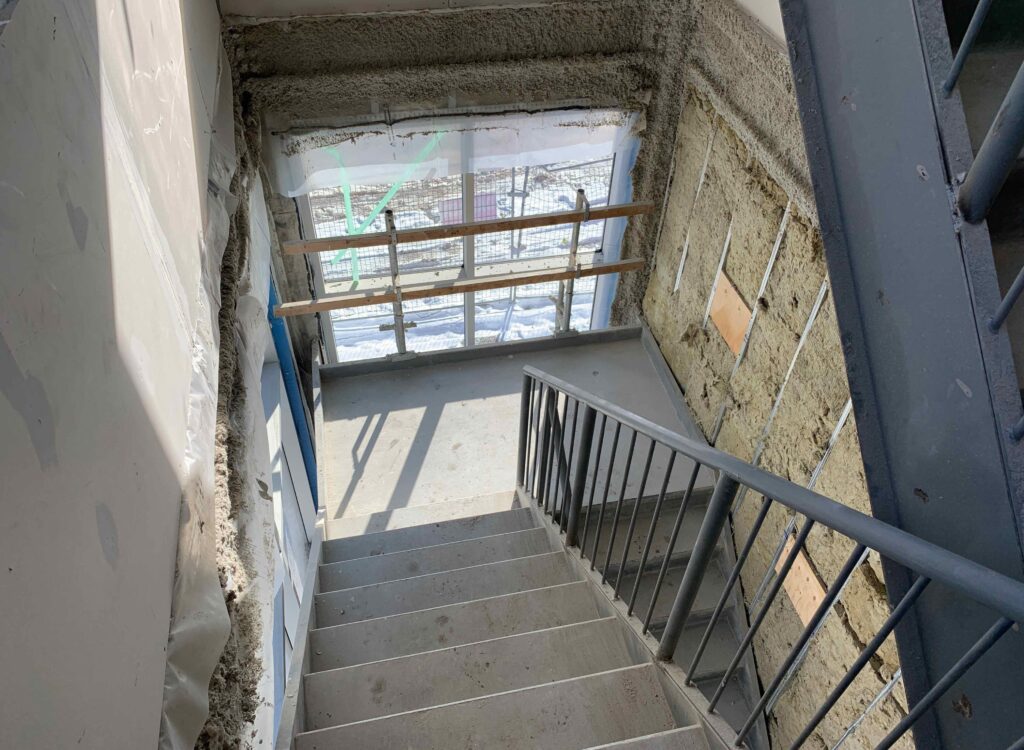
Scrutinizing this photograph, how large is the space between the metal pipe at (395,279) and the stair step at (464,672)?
2.51m

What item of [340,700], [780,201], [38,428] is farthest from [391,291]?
[38,428]

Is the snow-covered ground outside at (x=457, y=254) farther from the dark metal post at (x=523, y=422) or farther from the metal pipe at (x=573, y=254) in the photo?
the dark metal post at (x=523, y=422)

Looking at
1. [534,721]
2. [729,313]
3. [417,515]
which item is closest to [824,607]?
[534,721]

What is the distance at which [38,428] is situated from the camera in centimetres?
90

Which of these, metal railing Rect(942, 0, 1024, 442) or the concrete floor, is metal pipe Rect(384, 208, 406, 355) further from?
metal railing Rect(942, 0, 1024, 442)

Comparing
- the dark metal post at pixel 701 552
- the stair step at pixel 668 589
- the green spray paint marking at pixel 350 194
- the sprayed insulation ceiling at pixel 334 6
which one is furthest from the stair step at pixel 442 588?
the sprayed insulation ceiling at pixel 334 6

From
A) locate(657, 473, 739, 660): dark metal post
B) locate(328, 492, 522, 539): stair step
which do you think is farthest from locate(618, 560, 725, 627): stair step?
locate(657, 473, 739, 660): dark metal post

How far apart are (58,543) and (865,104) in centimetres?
135

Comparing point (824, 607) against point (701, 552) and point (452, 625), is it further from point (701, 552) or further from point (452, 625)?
point (452, 625)

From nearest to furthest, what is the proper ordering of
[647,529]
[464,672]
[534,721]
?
[534,721] → [464,672] → [647,529]

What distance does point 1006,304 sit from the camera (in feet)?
2.78

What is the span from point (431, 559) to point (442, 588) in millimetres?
329

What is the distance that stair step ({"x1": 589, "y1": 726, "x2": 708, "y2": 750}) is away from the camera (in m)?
1.72

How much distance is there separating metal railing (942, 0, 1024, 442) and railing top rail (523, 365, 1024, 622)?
185mm
